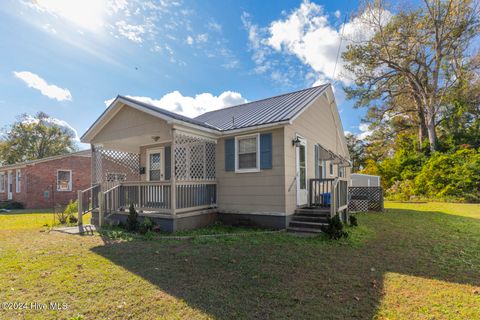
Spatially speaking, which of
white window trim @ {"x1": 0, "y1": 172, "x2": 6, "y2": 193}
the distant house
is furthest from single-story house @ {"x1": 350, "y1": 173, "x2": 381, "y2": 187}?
white window trim @ {"x1": 0, "y1": 172, "x2": 6, "y2": 193}

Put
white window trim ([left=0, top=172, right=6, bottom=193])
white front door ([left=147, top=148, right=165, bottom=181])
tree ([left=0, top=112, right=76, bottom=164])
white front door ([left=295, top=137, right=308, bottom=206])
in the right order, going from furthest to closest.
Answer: tree ([left=0, top=112, right=76, bottom=164]), white window trim ([left=0, top=172, right=6, bottom=193]), white front door ([left=147, top=148, right=165, bottom=181]), white front door ([left=295, top=137, right=308, bottom=206])

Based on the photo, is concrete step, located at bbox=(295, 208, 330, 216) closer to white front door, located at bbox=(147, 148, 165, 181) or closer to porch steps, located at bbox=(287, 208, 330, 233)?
porch steps, located at bbox=(287, 208, 330, 233)

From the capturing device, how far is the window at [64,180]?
60.3 feet

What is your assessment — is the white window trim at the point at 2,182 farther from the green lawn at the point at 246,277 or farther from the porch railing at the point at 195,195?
the porch railing at the point at 195,195

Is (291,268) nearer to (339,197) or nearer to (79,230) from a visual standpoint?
(339,197)

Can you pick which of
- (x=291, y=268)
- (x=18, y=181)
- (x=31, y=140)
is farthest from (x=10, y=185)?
(x=291, y=268)

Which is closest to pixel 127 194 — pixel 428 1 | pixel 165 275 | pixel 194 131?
pixel 194 131

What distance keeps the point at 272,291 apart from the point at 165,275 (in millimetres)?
1759

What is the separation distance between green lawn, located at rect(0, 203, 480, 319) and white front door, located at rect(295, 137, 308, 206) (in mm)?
2200

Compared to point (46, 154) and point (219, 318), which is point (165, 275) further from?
point (46, 154)

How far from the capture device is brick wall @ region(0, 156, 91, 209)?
17.4 metres

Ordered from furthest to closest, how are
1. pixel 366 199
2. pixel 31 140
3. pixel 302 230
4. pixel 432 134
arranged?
pixel 31 140
pixel 432 134
pixel 366 199
pixel 302 230

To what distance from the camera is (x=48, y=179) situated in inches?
706

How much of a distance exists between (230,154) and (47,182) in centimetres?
1642
